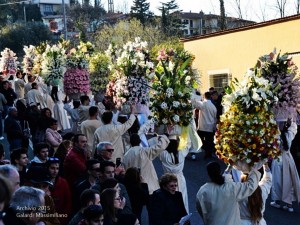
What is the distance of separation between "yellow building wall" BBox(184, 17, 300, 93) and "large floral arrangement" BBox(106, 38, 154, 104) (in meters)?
7.01

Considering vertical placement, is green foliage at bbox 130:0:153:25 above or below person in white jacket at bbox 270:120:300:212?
above

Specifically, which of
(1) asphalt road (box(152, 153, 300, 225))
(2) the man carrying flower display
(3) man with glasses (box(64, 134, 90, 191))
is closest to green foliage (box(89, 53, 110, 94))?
(2) the man carrying flower display

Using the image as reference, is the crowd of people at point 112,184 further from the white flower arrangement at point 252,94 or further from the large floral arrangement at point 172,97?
the white flower arrangement at point 252,94

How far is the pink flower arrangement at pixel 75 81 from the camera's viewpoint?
16.6 m

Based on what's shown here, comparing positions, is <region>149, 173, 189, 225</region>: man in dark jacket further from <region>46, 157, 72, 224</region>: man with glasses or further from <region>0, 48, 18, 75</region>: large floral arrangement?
<region>0, 48, 18, 75</region>: large floral arrangement

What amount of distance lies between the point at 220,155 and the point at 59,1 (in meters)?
97.6

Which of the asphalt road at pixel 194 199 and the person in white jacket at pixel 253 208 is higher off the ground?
the person in white jacket at pixel 253 208

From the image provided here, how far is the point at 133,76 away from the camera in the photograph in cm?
1323

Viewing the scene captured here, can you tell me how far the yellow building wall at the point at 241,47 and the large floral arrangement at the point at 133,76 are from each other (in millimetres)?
7009

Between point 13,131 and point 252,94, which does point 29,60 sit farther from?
point 252,94

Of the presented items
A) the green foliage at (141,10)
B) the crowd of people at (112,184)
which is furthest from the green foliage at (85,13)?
the crowd of people at (112,184)

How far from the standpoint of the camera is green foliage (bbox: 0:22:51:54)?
59.9 metres

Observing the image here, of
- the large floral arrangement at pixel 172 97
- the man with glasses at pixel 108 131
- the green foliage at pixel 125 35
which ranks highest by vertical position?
the green foliage at pixel 125 35

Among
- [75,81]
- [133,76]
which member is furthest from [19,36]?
[133,76]
